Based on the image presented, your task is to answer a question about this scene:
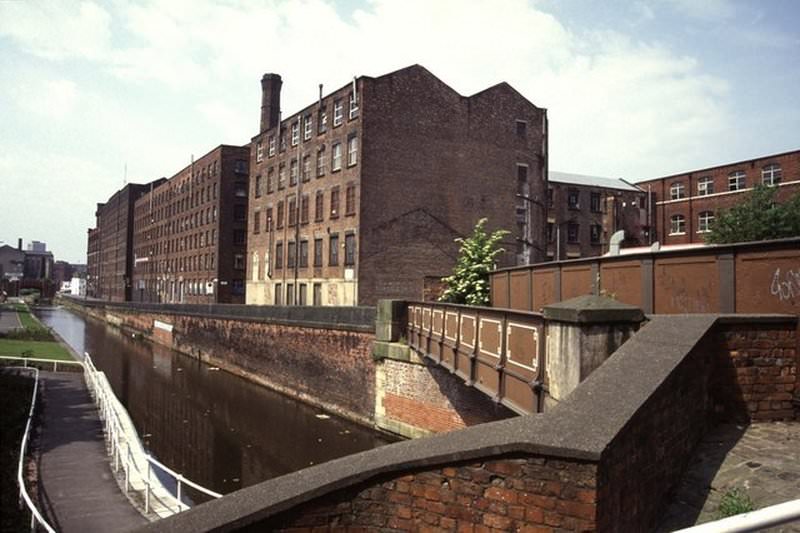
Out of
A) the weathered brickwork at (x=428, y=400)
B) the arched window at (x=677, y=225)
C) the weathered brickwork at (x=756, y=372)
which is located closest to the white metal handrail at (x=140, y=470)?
the weathered brickwork at (x=756, y=372)

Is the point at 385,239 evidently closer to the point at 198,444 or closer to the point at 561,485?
the point at 198,444

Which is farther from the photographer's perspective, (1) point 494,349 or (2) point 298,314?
(2) point 298,314

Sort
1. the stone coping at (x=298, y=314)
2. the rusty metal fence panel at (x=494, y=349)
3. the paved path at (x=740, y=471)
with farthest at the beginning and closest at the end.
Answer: the stone coping at (x=298, y=314) < the rusty metal fence panel at (x=494, y=349) < the paved path at (x=740, y=471)

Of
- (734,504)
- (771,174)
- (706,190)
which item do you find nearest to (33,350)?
(734,504)

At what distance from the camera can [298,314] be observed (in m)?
28.2

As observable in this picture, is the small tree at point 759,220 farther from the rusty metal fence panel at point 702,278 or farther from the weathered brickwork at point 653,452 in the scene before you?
the weathered brickwork at point 653,452

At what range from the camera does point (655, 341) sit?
5.66 meters

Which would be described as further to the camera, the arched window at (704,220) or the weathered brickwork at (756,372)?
the arched window at (704,220)

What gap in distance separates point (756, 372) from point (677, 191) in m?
50.5

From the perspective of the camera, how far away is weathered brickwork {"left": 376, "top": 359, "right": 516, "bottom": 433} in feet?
55.2

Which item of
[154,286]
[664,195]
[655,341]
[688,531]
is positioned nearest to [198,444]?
[655,341]

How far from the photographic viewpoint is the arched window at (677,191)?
50400 mm

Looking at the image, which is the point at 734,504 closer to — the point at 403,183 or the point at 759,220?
the point at 403,183

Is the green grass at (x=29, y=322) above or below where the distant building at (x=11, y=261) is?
below
